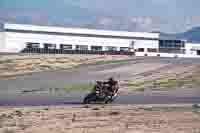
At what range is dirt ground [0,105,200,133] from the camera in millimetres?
25375

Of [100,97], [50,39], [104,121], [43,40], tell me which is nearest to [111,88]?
[100,97]

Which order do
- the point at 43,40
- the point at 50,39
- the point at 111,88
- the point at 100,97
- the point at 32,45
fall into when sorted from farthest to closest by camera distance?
the point at 50,39 → the point at 43,40 → the point at 32,45 → the point at 111,88 → the point at 100,97

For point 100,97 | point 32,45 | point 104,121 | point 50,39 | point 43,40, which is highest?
point 50,39

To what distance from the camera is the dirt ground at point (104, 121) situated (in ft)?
83.3

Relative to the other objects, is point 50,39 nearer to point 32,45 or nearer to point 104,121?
point 32,45

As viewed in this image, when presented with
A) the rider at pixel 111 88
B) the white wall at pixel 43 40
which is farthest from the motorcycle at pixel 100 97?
the white wall at pixel 43 40

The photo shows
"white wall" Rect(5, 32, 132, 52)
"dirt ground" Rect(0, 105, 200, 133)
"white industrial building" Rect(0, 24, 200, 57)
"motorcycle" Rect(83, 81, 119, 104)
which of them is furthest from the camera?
"white industrial building" Rect(0, 24, 200, 57)

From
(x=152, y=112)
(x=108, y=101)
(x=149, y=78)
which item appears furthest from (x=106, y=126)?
(x=149, y=78)

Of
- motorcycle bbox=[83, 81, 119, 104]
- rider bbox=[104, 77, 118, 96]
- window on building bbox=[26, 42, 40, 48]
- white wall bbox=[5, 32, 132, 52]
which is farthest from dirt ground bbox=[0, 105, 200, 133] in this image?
window on building bbox=[26, 42, 40, 48]

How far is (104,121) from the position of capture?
96.2 ft

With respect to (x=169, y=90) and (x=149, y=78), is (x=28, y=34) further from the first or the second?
(x=169, y=90)

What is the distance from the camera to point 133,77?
8144 centimetres

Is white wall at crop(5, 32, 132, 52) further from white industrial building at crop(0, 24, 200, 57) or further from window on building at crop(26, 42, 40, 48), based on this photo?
window on building at crop(26, 42, 40, 48)

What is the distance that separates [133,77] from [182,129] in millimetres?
56069
